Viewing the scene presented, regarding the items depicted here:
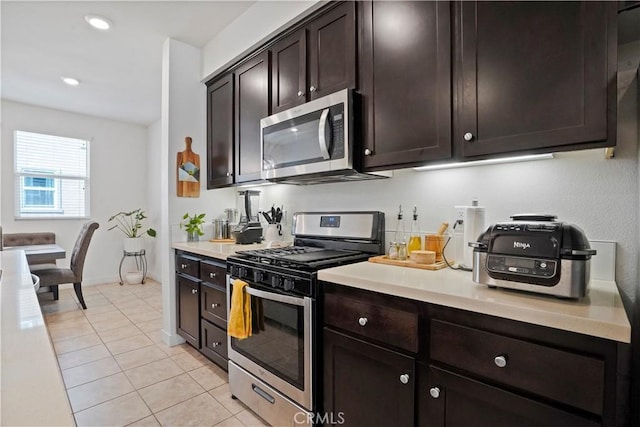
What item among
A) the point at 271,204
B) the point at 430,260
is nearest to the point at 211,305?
the point at 271,204

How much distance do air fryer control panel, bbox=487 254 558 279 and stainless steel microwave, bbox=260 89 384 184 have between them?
0.85 metres

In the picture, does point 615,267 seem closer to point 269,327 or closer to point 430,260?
point 430,260

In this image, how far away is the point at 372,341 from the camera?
4.30 feet

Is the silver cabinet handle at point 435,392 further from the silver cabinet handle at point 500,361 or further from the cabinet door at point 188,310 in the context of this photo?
the cabinet door at point 188,310

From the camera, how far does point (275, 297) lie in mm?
1655

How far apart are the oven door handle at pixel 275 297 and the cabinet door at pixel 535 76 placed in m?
1.04

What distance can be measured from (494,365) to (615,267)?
0.72 m

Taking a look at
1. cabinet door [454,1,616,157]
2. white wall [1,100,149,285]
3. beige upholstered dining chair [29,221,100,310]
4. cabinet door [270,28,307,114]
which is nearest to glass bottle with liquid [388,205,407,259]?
cabinet door [454,1,616,157]

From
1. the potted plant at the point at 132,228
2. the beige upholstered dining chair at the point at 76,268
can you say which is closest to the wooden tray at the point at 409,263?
the beige upholstered dining chair at the point at 76,268

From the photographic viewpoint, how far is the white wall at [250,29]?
6.52 feet

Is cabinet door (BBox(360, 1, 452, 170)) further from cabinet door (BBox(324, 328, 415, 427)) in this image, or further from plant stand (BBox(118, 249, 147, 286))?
plant stand (BBox(118, 249, 147, 286))

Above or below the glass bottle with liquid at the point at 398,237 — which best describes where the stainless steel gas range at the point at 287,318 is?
below

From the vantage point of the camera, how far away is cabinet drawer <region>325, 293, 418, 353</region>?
1.20m

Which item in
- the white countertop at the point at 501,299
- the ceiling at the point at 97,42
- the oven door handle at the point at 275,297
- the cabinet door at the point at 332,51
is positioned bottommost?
the oven door handle at the point at 275,297
